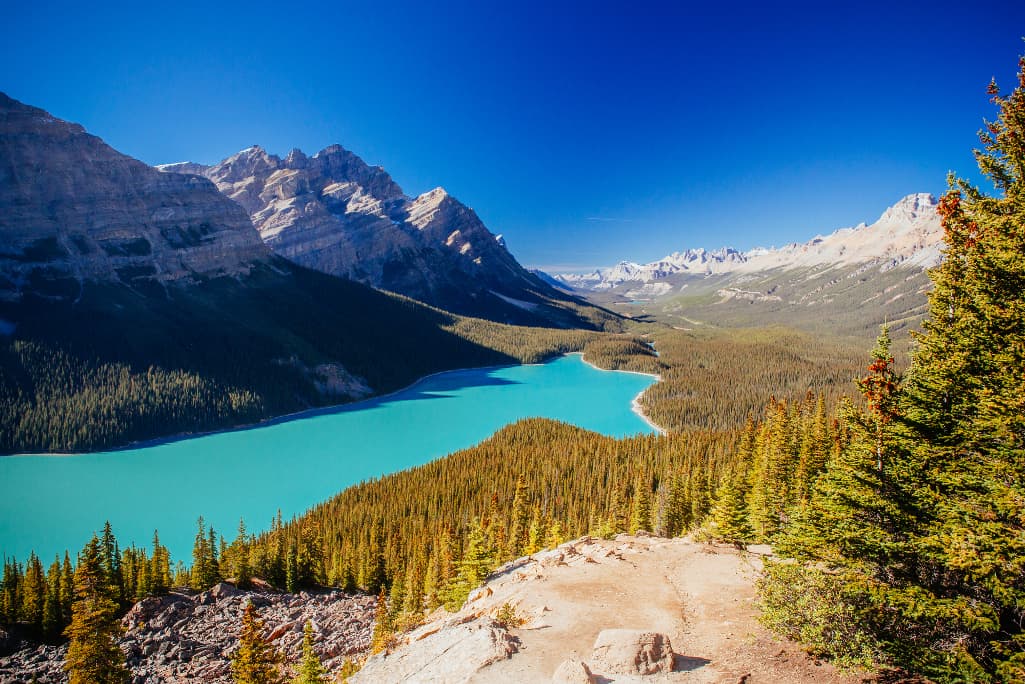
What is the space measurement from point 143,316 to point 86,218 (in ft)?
138

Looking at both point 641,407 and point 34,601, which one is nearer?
point 34,601

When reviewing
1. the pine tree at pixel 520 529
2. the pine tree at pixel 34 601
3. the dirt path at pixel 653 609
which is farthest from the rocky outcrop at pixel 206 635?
the dirt path at pixel 653 609

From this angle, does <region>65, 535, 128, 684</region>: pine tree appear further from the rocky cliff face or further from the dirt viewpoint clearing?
the rocky cliff face

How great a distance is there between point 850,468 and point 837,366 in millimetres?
174108

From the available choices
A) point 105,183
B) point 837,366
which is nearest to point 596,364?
point 837,366

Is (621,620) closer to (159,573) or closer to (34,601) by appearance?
(159,573)

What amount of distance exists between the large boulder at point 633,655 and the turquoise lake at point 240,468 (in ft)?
186

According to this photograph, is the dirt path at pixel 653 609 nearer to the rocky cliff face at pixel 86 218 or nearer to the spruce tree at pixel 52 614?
the spruce tree at pixel 52 614

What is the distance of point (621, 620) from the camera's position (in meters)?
15.8

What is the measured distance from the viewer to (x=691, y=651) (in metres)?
13.0

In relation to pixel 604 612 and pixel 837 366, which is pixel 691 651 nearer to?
pixel 604 612

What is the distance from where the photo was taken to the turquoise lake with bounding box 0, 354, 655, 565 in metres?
59.5

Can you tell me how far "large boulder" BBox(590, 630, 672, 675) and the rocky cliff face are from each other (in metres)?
155

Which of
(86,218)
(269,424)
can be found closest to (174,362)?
(269,424)
